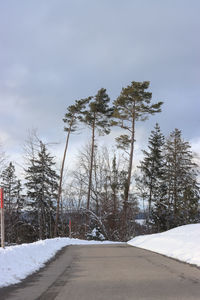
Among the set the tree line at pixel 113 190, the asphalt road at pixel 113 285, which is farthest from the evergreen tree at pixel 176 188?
the asphalt road at pixel 113 285

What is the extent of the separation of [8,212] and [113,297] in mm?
35102

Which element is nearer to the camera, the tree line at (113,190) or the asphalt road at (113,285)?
the asphalt road at (113,285)

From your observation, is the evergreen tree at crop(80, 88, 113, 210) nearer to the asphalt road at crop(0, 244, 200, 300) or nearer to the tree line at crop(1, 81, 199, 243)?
the tree line at crop(1, 81, 199, 243)

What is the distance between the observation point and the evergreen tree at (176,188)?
3512 cm

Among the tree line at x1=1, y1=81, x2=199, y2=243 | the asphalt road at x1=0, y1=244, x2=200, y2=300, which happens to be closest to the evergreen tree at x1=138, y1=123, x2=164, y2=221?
the tree line at x1=1, y1=81, x2=199, y2=243

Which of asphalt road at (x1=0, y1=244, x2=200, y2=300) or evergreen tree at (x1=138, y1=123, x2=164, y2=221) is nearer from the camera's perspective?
asphalt road at (x1=0, y1=244, x2=200, y2=300)

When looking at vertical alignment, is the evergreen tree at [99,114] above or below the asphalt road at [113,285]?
above

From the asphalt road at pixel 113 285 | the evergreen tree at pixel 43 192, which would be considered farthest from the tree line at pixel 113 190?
the asphalt road at pixel 113 285

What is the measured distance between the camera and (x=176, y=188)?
127ft

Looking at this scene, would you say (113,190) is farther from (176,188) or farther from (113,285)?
(113,285)

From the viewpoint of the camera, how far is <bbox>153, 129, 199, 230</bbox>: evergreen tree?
115 ft

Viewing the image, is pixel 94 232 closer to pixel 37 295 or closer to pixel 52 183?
pixel 52 183

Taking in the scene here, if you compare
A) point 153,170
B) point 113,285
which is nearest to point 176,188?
point 153,170

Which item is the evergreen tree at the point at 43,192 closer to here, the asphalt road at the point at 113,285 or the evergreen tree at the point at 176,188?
the evergreen tree at the point at 176,188
